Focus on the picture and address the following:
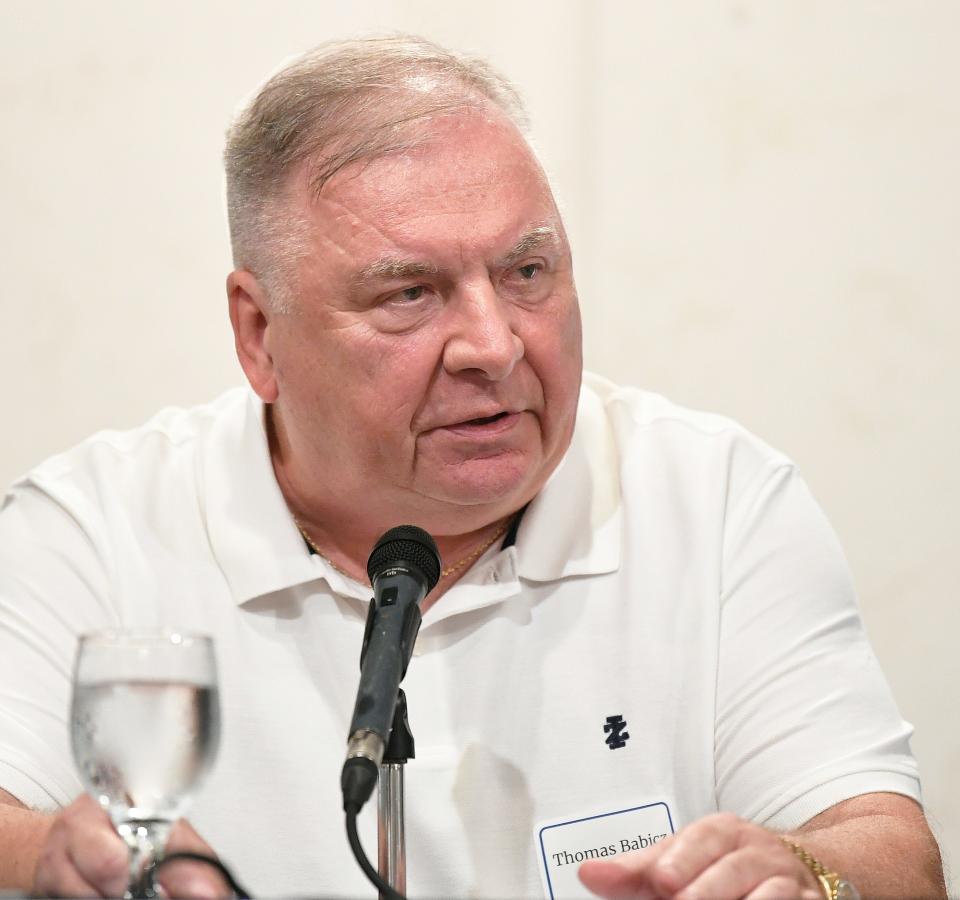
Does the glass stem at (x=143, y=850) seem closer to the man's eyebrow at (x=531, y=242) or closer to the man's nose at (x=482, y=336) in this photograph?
the man's nose at (x=482, y=336)

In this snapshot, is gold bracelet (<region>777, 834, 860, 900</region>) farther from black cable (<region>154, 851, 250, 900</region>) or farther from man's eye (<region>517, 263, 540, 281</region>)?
man's eye (<region>517, 263, 540, 281</region>)

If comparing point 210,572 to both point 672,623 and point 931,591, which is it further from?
point 931,591

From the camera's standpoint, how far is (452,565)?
220 centimetres

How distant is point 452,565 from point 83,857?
103 cm

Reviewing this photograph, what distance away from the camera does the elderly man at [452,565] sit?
1.99 meters

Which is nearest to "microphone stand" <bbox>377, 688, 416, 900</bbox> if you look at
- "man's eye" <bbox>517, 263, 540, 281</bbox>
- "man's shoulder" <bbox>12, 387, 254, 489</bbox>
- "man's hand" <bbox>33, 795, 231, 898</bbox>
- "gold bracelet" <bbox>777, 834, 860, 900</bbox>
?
"man's hand" <bbox>33, 795, 231, 898</bbox>

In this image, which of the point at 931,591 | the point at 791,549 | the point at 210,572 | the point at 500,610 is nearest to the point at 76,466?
the point at 210,572

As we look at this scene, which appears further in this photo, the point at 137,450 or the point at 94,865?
the point at 137,450

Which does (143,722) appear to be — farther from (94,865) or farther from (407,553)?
(407,553)

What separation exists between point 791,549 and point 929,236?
115 centimetres

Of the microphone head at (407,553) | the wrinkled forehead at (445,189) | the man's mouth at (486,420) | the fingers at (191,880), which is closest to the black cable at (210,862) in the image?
the fingers at (191,880)

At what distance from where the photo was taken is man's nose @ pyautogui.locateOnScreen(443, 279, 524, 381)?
1.94 meters

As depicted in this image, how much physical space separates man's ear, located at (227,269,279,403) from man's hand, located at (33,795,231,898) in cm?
101

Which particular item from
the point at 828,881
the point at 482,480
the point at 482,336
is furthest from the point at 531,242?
the point at 828,881
